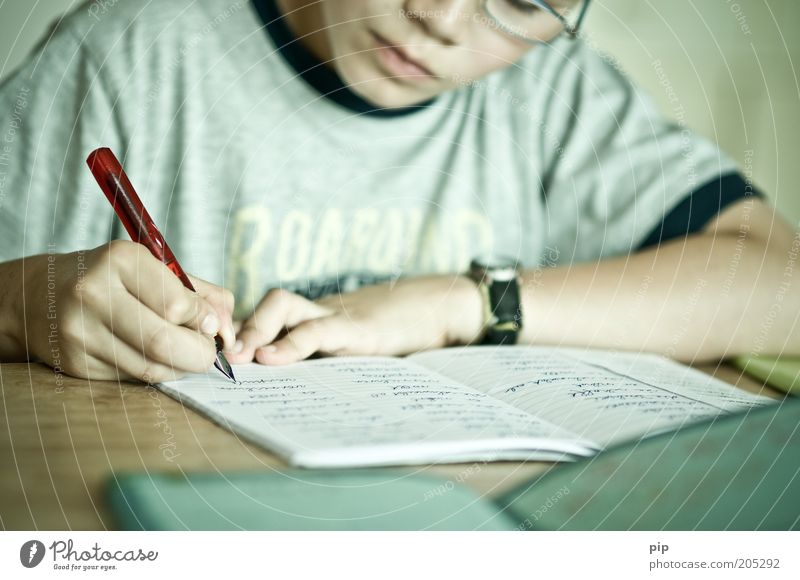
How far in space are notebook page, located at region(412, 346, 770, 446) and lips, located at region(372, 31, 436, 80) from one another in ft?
0.67

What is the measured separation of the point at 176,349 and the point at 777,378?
301 mm

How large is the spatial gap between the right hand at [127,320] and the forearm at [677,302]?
207 millimetres

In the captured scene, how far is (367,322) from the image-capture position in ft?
1.30

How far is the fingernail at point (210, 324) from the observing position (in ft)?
0.98

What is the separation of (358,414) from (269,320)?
0.35 ft

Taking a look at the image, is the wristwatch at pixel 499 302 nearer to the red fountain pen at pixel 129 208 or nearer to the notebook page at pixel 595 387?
the notebook page at pixel 595 387

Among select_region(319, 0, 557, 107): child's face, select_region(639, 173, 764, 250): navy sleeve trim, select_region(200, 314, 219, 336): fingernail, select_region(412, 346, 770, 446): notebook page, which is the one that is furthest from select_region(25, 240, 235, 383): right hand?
select_region(639, 173, 764, 250): navy sleeve trim

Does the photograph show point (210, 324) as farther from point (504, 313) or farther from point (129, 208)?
point (504, 313)

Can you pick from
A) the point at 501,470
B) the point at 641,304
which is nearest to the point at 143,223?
the point at 501,470

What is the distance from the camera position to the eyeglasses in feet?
1.54

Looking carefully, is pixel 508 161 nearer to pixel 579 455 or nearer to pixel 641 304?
pixel 641 304

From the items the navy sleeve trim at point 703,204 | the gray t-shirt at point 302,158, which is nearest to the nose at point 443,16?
the gray t-shirt at point 302,158

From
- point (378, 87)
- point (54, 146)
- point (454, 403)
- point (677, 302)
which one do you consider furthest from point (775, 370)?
point (54, 146)

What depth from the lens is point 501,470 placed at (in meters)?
0.24
